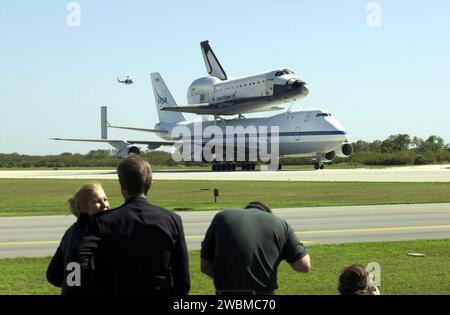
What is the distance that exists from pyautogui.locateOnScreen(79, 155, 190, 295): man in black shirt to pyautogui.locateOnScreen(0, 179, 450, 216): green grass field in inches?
817

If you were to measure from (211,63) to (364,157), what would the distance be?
80.6 ft

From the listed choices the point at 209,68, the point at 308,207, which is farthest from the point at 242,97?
the point at 308,207

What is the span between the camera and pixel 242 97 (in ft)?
271

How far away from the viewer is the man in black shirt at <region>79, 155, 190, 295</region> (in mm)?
5574

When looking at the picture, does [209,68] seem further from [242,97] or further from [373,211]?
[373,211]

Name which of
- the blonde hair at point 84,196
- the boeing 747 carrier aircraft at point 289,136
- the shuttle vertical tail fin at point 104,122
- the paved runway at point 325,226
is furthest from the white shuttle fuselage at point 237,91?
the blonde hair at point 84,196

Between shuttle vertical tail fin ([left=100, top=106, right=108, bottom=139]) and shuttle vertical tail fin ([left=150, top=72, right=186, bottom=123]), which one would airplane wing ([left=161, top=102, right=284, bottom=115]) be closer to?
shuttle vertical tail fin ([left=150, top=72, right=186, bottom=123])

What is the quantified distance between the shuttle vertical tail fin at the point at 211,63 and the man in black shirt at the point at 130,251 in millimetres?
86515

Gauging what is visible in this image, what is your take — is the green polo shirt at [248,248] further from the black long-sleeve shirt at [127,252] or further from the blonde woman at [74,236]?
the blonde woman at [74,236]

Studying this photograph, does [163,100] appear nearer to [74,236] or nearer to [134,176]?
[134,176]

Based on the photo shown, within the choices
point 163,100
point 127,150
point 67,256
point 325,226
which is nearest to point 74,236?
point 67,256

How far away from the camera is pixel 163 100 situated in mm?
94125

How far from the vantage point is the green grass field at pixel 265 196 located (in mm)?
29281
